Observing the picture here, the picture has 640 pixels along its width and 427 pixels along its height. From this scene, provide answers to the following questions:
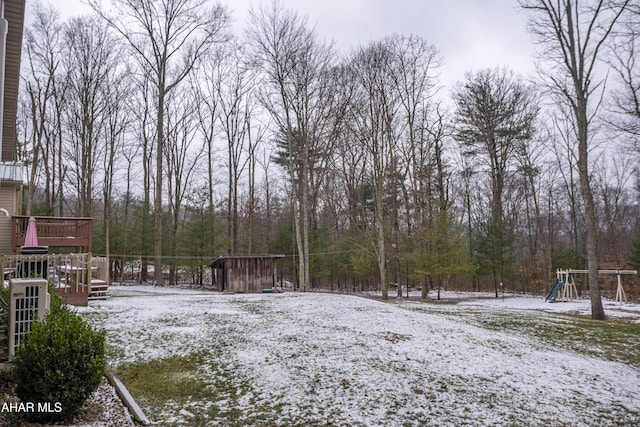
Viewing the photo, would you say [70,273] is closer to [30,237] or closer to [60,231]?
[60,231]

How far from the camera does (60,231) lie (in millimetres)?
13477

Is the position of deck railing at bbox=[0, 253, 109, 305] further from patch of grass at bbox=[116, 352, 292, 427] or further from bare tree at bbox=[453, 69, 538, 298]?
bare tree at bbox=[453, 69, 538, 298]

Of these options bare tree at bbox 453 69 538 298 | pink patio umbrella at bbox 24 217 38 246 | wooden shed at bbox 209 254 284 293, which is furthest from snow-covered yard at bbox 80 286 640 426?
bare tree at bbox 453 69 538 298

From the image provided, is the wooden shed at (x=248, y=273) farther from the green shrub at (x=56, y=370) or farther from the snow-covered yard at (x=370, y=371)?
the green shrub at (x=56, y=370)

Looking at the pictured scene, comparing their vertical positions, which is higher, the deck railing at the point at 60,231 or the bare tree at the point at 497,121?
the bare tree at the point at 497,121

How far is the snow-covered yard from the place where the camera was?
441cm

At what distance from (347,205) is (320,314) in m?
20.3

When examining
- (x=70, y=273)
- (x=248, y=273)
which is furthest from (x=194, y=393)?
(x=248, y=273)

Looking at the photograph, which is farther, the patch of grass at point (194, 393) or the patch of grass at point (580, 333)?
the patch of grass at point (580, 333)

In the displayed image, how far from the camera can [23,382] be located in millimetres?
3582

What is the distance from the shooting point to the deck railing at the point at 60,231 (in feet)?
43.2

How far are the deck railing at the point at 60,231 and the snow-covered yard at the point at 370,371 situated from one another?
526 centimetres

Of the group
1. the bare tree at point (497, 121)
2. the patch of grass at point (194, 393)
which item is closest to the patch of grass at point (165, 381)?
the patch of grass at point (194, 393)

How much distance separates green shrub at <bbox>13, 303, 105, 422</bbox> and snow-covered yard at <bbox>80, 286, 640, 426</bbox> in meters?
0.90
